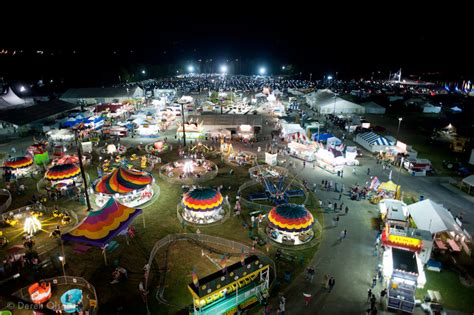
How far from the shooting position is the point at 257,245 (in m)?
20.8

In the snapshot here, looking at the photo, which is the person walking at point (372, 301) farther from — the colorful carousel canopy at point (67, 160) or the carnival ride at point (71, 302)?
the colorful carousel canopy at point (67, 160)

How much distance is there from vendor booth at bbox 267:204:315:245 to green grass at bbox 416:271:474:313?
7.09 metres

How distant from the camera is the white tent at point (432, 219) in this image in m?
20.5

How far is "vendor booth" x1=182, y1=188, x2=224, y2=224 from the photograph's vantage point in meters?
23.2

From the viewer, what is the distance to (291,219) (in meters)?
20.5

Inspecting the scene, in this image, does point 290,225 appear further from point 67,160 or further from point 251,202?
point 67,160

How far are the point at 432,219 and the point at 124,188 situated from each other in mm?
23063

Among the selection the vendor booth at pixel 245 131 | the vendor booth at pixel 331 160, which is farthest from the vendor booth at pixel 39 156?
the vendor booth at pixel 331 160

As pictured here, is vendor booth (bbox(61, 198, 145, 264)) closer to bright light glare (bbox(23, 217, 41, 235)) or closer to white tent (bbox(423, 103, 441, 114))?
bright light glare (bbox(23, 217, 41, 235))

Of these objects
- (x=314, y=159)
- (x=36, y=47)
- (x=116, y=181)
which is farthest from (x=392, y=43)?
(x=116, y=181)

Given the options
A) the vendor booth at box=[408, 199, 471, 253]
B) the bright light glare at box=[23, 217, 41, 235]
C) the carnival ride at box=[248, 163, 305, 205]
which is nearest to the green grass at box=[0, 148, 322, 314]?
the carnival ride at box=[248, 163, 305, 205]

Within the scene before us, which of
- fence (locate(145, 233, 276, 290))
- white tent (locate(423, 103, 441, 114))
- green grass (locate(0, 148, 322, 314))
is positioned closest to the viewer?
green grass (locate(0, 148, 322, 314))

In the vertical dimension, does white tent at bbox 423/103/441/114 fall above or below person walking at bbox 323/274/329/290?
above

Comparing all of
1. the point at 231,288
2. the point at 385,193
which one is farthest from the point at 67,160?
the point at 385,193
